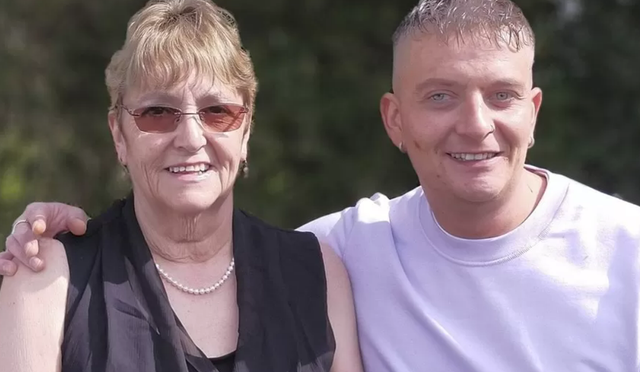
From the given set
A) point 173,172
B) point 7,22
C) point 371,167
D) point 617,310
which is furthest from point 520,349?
point 7,22

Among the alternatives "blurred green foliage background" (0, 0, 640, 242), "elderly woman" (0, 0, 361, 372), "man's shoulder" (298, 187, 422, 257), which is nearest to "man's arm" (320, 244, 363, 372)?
"elderly woman" (0, 0, 361, 372)

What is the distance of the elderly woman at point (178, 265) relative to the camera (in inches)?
90.3

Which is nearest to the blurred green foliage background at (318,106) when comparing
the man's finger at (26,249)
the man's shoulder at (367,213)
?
the man's shoulder at (367,213)

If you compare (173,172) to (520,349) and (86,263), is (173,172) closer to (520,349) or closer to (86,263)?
(86,263)

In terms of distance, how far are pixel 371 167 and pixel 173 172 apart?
147 inches

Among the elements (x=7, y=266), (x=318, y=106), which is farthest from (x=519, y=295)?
(x=318, y=106)

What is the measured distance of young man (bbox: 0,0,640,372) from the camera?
244 centimetres

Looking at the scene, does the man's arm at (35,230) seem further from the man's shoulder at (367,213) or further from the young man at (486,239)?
the man's shoulder at (367,213)

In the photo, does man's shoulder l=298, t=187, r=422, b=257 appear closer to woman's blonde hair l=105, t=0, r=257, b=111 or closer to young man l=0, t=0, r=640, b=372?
young man l=0, t=0, r=640, b=372

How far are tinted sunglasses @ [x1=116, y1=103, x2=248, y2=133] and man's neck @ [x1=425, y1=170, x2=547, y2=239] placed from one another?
626 mm

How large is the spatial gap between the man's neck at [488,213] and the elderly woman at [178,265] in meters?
0.37

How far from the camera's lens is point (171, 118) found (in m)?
2.41

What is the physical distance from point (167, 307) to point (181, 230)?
23cm

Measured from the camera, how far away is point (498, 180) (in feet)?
8.20
